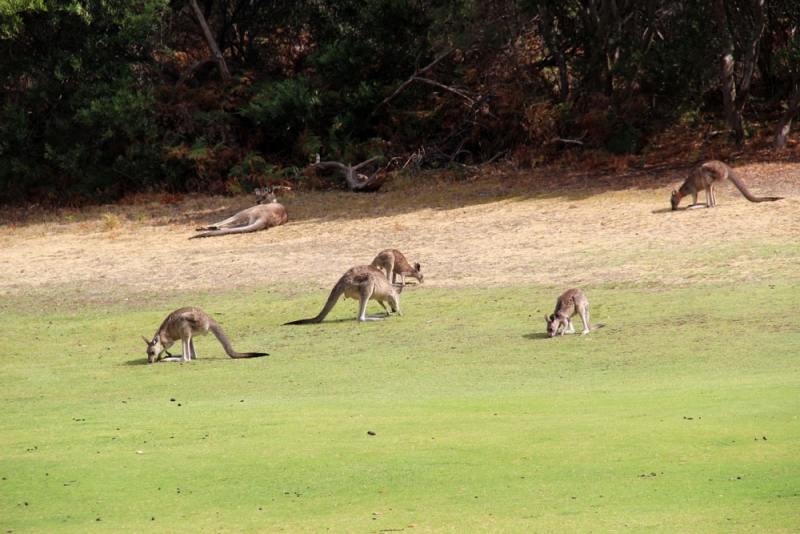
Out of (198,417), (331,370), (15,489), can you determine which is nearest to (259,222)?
(331,370)

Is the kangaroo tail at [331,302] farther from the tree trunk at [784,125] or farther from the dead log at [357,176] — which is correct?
the tree trunk at [784,125]

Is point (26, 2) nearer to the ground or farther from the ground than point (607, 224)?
farther from the ground

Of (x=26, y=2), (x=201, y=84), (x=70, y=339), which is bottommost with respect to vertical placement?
(x=70, y=339)

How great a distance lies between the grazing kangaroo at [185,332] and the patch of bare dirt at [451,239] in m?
5.68

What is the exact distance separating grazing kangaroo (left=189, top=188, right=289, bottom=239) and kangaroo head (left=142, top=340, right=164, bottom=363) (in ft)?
38.3

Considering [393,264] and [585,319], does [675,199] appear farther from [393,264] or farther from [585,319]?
[585,319]

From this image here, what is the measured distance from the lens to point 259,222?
78.6ft

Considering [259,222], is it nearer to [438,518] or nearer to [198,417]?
[198,417]

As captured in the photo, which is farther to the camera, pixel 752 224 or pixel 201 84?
pixel 201 84

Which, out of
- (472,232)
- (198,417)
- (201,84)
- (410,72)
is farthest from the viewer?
(201,84)

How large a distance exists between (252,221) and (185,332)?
494 inches

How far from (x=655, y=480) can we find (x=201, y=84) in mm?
30458

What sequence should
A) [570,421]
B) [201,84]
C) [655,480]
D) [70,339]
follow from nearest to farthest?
[655,480] < [570,421] < [70,339] < [201,84]

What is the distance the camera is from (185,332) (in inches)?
465
